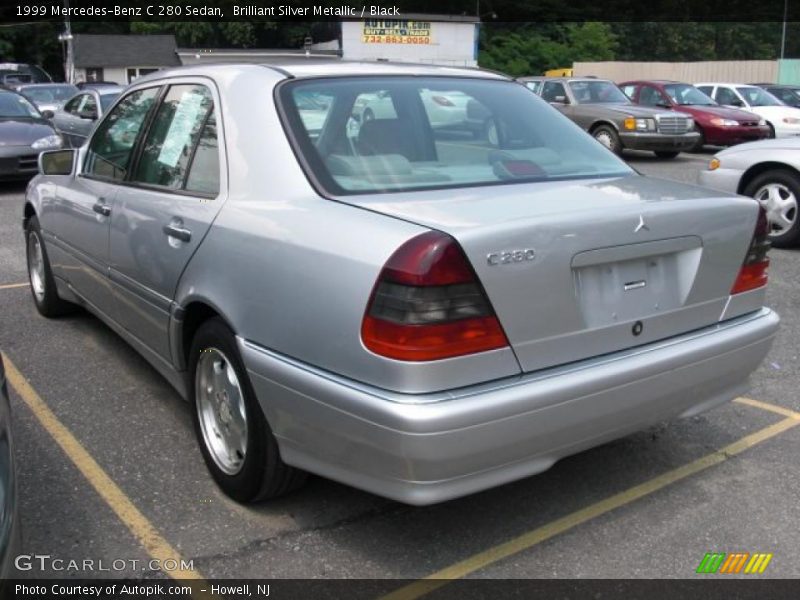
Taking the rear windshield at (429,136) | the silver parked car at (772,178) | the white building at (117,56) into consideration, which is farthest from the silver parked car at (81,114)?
the white building at (117,56)

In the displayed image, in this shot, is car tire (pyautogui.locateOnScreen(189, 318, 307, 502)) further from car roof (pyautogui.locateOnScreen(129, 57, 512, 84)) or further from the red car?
the red car

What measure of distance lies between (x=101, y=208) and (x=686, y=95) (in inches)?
685

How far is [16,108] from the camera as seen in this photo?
43.0 ft


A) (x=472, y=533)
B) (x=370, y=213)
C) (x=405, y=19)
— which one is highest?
(x=405, y=19)

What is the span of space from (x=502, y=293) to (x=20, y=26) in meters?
72.6

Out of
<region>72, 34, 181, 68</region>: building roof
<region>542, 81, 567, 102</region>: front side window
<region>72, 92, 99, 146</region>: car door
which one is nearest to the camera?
<region>72, 92, 99, 146</region>: car door

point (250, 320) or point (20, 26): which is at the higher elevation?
point (20, 26)

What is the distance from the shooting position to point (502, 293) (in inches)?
102

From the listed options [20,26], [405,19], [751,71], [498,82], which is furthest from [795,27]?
[20,26]

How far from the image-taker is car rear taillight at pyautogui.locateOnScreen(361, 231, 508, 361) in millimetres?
2482

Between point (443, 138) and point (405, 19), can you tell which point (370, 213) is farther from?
point (405, 19)

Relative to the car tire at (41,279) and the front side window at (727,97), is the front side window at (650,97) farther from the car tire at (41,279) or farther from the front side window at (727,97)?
the car tire at (41,279)

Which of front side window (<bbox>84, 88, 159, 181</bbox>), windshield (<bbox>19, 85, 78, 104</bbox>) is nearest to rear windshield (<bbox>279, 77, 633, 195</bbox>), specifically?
front side window (<bbox>84, 88, 159, 181</bbox>)

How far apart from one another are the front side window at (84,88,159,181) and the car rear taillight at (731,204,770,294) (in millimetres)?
2777
